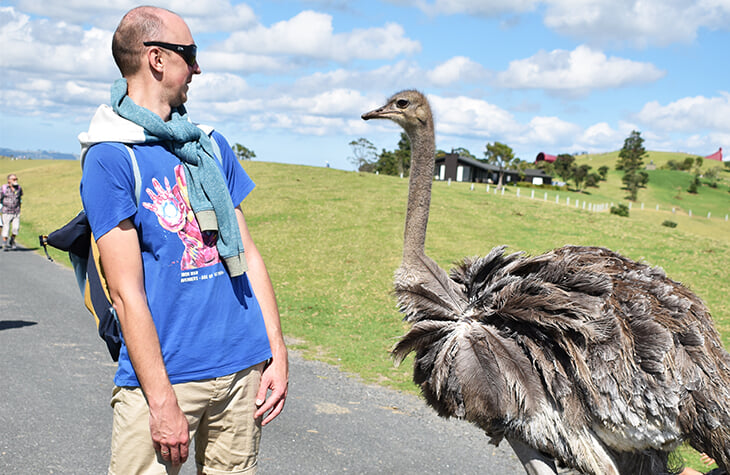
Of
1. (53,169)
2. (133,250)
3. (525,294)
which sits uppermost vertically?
(133,250)

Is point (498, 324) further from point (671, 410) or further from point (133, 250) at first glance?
point (133, 250)

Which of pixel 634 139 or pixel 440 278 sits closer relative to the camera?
pixel 440 278

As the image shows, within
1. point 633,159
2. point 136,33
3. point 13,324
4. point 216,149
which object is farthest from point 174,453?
point 633,159

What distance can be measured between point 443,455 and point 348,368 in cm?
255

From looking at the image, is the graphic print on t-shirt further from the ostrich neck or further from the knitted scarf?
the ostrich neck

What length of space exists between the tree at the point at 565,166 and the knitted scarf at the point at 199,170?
276 feet

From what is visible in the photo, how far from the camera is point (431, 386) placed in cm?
394

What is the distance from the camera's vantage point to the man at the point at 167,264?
2.20 m

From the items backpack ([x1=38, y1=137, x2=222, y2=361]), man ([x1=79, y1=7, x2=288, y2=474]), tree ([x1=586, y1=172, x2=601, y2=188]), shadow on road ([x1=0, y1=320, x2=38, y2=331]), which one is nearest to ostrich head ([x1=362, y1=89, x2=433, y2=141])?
man ([x1=79, y1=7, x2=288, y2=474])

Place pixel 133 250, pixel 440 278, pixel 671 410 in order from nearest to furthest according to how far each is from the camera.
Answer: pixel 133 250, pixel 671 410, pixel 440 278

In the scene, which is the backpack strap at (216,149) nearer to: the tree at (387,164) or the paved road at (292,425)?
the paved road at (292,425)

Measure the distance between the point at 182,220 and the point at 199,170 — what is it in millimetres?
214

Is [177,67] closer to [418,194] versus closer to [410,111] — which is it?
[418,194]

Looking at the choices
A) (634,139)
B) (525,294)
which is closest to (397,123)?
(525,294)
